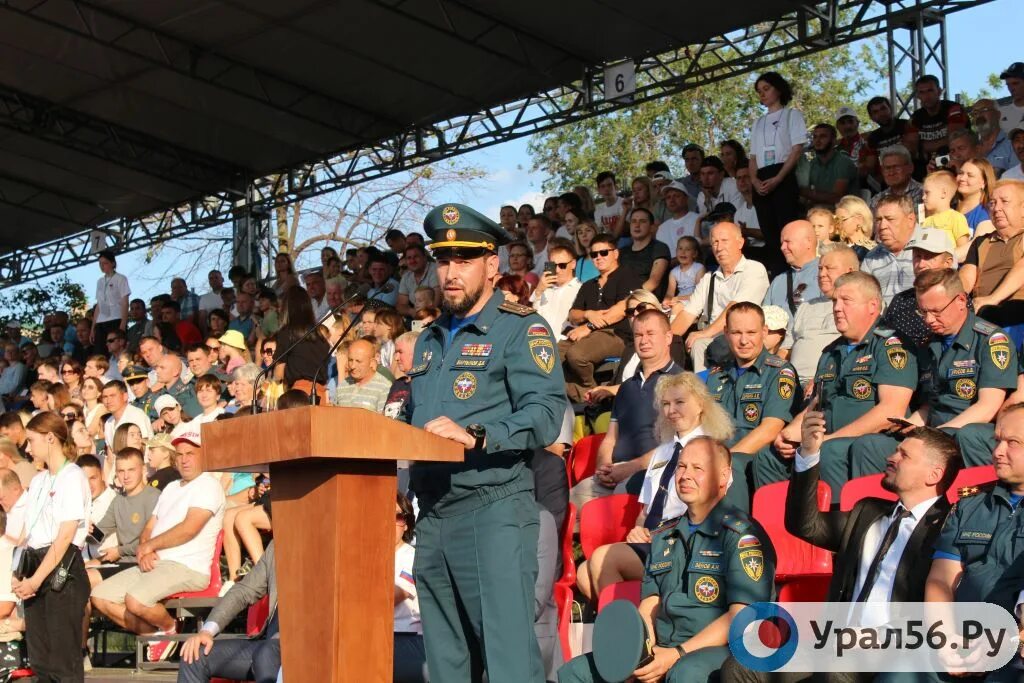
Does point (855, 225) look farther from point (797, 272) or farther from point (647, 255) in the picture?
point (647, 255)

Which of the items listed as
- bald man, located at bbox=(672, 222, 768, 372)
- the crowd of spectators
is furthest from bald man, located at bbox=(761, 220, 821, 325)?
bald man, located at bbox=(672, 222, 768, 372)

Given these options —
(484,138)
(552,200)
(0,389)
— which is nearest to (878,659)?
(552,200)

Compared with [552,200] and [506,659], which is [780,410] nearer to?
[506,659]

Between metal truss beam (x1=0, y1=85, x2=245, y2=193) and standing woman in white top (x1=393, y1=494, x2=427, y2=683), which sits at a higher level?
metal truss beam (x1=0, y1=85, x2=245, y2=193)

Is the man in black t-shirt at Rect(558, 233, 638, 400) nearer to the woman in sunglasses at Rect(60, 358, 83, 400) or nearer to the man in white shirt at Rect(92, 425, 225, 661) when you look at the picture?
the man in white shirt at Rect(92, 425, 225, 661)

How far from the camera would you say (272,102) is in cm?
1438

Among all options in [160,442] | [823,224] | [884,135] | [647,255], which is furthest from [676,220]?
[160,442]

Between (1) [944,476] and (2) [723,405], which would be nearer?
(1) [944,476]

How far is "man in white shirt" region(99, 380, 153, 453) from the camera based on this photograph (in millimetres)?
11282

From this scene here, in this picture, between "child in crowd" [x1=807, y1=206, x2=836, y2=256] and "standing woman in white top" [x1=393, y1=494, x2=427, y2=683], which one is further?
"child in crowd" [x1=807, y1=206, x2=836, y2=256]

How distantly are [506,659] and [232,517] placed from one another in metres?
4.82

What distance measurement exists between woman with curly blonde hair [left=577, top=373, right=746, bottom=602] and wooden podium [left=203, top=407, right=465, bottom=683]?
9.65 feet

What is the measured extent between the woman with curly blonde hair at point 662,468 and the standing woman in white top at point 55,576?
2.58 metres

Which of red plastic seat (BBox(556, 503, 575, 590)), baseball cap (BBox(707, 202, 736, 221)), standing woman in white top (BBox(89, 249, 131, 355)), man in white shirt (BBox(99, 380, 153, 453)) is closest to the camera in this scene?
red plastic seat (BBox(556, 503, 575, 590))
